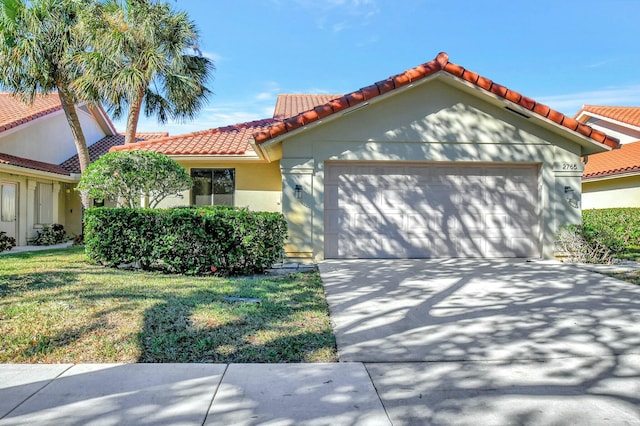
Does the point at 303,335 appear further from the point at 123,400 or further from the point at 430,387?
the point at 123,400

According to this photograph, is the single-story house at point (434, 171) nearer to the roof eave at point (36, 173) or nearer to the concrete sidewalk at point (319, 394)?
the concrete sidewalk at point (319, 394)

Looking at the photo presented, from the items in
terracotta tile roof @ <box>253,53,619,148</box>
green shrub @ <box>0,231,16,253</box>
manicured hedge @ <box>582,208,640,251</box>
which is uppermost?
terracotta tile roof @ <box>253,53,619,148</box>

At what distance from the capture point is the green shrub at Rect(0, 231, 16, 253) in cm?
1236

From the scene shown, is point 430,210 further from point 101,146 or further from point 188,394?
point 101,146

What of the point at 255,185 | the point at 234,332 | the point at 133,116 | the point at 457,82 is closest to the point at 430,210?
the point at 457,82

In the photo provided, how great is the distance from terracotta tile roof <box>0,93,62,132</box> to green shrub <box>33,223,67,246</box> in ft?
13.2

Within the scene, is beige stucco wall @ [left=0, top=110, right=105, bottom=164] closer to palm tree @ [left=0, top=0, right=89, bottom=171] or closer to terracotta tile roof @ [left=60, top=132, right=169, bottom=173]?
terracotta tile roof @ [left=60, top=132, right=169, bottom=173]

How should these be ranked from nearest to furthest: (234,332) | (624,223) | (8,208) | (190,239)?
(234,332) < (190,239) < (624,223) < (8,208)

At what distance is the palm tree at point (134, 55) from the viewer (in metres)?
12.8

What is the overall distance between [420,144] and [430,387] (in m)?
7.39

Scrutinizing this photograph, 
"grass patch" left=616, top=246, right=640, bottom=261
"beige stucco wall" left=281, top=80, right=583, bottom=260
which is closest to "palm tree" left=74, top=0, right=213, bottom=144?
"beige stucco wall" left=281, top=80, right=583, bottom=260

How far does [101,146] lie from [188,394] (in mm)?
19888

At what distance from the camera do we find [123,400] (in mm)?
2922

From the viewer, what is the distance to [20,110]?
16.2 metres
